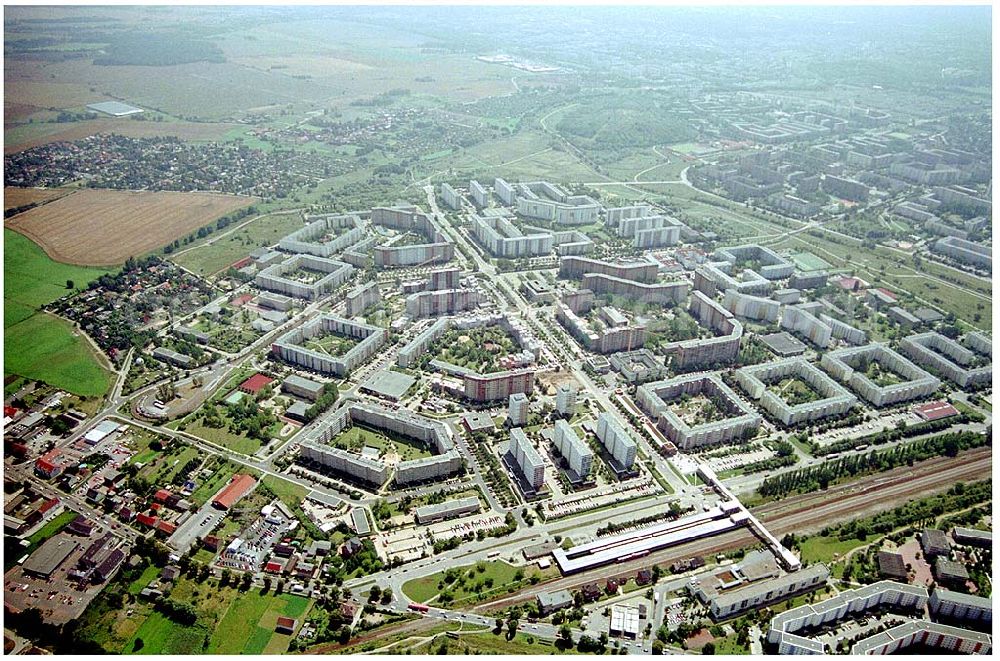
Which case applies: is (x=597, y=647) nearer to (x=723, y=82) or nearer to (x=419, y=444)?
(x=419, y=444)

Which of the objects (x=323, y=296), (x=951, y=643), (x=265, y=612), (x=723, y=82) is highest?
(x=723, y=82)

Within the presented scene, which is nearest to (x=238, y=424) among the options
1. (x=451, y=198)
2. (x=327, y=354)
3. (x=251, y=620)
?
(x=327, y=354)

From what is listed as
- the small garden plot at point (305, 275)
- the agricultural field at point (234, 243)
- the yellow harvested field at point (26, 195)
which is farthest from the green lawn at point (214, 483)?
the yellow harvested field at point (26, 195)

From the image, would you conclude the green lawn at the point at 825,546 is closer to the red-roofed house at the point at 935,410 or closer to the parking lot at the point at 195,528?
the red-roofed house at the point at 935,410

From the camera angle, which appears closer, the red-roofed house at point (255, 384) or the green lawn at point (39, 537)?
the green lawn at point (39, 537)

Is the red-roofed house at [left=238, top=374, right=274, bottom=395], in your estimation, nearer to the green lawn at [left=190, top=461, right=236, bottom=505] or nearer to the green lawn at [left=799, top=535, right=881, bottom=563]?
the green lawn at [left=190, top=461, right=236, bottom=505]

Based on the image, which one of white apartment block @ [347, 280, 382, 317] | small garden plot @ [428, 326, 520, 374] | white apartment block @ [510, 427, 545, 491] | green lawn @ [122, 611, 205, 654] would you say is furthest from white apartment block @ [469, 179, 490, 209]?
green lawn @ [122, 611, 205, 654]

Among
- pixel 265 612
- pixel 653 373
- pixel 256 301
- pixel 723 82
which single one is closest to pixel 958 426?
pixel 653 373

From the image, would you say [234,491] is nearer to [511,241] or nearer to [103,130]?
[511,241]
